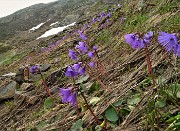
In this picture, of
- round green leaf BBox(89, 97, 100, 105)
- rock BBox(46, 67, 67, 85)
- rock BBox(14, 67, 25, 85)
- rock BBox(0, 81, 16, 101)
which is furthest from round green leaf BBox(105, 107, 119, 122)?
rock BBox(14, 67, 25, 85)

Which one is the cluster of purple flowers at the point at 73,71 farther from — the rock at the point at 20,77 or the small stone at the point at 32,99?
the rock at the point at 20,77

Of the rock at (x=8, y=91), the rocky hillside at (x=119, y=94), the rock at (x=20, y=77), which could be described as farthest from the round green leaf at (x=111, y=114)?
the rock at (x=20, y=77)

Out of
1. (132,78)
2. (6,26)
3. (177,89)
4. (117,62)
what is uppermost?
(177,89)

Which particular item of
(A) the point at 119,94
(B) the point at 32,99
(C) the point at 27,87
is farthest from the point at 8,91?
(A) the point at 119,94

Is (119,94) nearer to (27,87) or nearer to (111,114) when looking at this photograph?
(111,114)

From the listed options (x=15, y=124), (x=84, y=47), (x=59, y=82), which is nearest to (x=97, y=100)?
(x=84, y=47)

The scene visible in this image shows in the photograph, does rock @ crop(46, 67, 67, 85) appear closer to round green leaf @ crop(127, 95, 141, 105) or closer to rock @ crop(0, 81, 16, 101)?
rock @ crop(0, 81, 16, 101)

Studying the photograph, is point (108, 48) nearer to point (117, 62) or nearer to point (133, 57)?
point (117, 62)

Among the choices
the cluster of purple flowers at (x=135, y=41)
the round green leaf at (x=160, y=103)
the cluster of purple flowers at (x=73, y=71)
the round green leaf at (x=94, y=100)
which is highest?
the cluster of purple flowers at (x=135, y=41)
